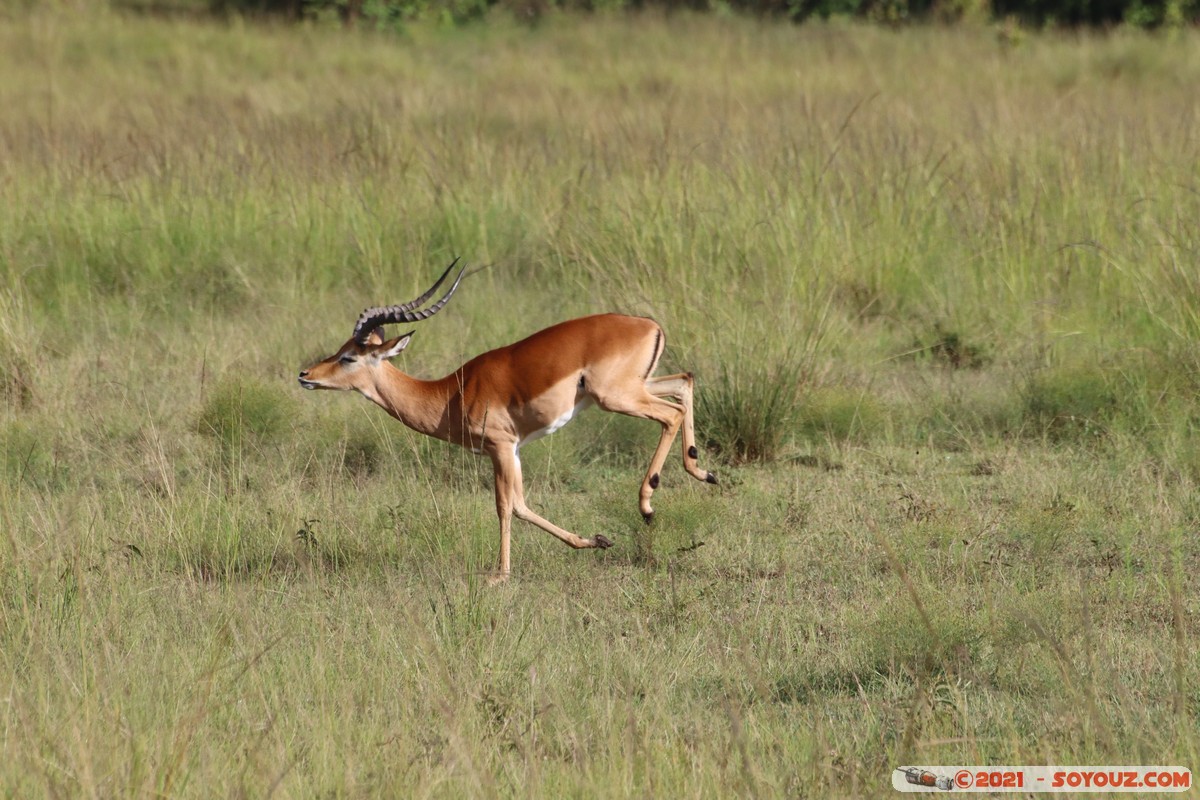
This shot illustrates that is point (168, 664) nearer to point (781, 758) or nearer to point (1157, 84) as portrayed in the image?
point (781, 758)

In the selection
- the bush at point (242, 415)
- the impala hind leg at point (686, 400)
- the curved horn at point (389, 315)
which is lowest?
the bush at point (242, 415)

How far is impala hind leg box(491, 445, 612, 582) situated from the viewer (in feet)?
17.2

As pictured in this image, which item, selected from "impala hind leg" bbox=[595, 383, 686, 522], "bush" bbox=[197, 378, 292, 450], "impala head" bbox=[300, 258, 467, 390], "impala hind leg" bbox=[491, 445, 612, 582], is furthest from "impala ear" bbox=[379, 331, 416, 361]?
"bush" bbox=[197, 378, 292, 450]

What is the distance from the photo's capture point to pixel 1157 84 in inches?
629

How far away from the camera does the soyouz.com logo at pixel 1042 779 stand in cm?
329

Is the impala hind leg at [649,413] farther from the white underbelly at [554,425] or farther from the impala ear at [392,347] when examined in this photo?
the impala ear at [392,347]

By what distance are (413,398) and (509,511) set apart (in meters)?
0.59

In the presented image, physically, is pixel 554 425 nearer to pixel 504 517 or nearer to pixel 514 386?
pixel 514 386

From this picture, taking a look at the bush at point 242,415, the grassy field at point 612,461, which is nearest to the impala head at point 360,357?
the grassy field at point 612,461

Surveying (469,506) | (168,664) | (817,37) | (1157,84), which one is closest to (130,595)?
(168,664)

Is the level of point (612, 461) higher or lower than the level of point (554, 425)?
lower

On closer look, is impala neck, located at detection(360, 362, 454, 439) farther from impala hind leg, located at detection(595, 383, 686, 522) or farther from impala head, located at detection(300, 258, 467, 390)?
impala hind leg, located at detection(595, 383, 686, 522)

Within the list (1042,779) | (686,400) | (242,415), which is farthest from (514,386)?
(1042,779)

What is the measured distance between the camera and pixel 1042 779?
3363 mm
